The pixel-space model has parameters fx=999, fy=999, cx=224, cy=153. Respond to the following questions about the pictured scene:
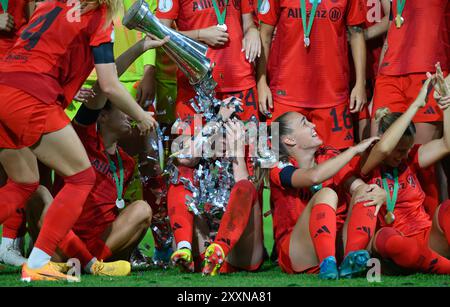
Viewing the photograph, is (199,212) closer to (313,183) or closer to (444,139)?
(313,183)

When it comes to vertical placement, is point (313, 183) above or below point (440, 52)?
below

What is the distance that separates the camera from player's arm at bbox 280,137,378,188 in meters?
5.38

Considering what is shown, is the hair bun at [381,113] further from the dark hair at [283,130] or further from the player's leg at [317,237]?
the player's leg at [317,237]

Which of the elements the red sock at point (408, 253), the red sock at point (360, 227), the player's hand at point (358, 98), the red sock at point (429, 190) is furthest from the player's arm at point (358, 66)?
A: the red sock at point (408, 253)

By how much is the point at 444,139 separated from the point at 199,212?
4.71 ft

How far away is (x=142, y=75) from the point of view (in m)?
6.41

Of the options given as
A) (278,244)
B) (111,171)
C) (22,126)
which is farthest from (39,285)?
(278,244)

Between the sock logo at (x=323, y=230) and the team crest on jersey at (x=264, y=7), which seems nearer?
the sock logo at (x=323, y=230)

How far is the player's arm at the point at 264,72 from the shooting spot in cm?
Answer: 614

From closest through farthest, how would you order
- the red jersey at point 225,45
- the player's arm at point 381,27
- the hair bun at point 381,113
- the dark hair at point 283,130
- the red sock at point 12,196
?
the red sock at point 12,196, the dark hair at point 283,130, the hair bun at point 381,113, the red jersey at point 225,45, the player's arm at point 381,27

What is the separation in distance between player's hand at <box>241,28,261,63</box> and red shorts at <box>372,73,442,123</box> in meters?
0.79

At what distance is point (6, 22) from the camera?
607 cm

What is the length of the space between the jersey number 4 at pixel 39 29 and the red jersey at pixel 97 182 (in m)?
0.75

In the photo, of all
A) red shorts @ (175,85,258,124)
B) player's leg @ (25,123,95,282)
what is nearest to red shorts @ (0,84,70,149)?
player's leg @ (25,123,95,282)
